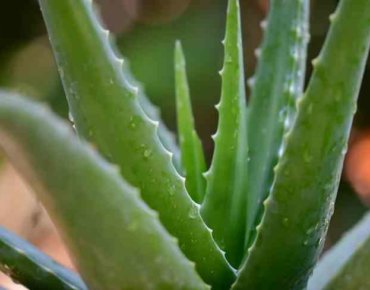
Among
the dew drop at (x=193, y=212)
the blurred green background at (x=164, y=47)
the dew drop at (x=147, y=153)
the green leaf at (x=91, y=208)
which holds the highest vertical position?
the green leaf at (x=91, y=208)

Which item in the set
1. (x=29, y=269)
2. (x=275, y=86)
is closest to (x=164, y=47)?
(x=275, y=86)

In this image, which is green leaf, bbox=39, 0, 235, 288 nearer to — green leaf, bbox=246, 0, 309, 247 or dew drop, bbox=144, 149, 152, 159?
dew drop, bbox=144, 149, 152, 159

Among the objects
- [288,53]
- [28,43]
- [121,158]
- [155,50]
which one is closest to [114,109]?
[121,158]

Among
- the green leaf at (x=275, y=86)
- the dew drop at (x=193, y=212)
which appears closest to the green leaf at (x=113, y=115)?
the dew drop at (x=193, y=212)

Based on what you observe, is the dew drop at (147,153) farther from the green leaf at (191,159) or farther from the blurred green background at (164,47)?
the blurred green background at (164,47)

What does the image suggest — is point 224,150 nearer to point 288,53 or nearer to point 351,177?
point 288,53

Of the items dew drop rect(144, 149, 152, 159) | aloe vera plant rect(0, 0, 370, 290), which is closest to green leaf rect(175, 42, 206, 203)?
aloe vera plant rect(0, 0, 370, 290)
